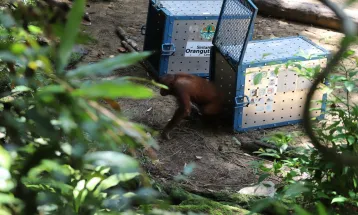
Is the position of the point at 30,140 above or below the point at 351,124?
above

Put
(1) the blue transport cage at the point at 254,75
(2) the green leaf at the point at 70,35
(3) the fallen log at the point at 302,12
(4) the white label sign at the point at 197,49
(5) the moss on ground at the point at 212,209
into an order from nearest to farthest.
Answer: (2) the green leaf at the point at 70,35 < (5) the moss on ground at the point at 212,209 < (1) the blue transport cage at the point at 254,75 < (4) the white label sign at the point at 197,49 < (3) the fallen log at the point at 302,12

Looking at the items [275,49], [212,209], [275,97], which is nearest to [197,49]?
[275,49]

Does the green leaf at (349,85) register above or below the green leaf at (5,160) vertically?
below

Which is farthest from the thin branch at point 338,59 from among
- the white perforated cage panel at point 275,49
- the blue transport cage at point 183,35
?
the blue transport cage at point 183,35

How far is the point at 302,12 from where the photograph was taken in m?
9.03

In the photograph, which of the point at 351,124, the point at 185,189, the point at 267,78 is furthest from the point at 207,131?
the point at 351,124

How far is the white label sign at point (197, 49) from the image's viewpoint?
693 cm

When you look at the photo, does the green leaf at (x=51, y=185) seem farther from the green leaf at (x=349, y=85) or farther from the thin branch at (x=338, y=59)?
the green leaf at (x=349, y=85)

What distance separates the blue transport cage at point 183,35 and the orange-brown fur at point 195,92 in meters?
0.63

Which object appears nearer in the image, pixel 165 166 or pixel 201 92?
pixel 165 166

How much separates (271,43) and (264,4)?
300 cm

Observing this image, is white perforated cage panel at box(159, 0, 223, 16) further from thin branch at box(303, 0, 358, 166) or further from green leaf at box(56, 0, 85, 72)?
thin branch at box(303, 0, 358, 166)

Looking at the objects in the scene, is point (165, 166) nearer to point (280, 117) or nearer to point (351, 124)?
point (280, 117)

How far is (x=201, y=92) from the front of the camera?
A: 6293 mm
